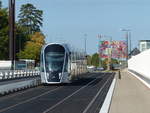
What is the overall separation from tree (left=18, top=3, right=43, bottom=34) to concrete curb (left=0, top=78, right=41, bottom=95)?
121 m

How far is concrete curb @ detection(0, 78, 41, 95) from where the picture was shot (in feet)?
127

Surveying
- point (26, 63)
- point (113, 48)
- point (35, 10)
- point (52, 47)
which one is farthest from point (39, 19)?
point (52, 47)

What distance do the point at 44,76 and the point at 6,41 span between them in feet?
279

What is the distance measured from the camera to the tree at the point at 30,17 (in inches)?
6890

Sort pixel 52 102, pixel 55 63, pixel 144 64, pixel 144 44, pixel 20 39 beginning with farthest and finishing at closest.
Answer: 1. pixel 20 39
2. pixel 144 44
3. pixel 144 64
4. pixel 55 63
5. pixel 52 102

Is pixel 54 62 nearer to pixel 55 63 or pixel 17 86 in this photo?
pixel 55 63

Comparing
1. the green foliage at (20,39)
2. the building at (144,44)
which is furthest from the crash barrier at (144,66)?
the green foliage at (20,39)

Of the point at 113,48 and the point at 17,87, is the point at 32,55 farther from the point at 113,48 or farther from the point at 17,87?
the point at 17,87

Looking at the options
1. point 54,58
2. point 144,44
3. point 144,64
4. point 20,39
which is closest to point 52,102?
point 54,58

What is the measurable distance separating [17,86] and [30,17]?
133 m

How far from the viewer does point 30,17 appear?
176m

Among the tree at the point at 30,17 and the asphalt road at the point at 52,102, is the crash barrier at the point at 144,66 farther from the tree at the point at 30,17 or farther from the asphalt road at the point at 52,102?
the tree at the point at 30,17

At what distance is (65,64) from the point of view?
49.3 meters

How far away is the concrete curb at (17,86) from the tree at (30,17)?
121m
